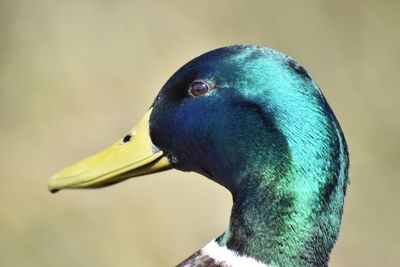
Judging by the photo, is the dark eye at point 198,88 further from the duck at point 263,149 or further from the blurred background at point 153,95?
the blurred background at point 153,95

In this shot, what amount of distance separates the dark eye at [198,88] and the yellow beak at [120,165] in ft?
0.38

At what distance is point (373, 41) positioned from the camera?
3779 millimetres

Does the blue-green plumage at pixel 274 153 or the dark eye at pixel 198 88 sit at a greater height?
the dark eye at pixel 198 88

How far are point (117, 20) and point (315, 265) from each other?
2.41 m

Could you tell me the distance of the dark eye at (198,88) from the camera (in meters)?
1.54

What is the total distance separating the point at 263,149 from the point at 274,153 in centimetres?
2

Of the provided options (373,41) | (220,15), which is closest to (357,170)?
(373,41)

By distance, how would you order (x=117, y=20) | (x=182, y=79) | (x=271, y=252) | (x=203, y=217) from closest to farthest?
(x=271, y=252) < (x=182, y=79) < (x=203, y=217) < (x=117, y=20)

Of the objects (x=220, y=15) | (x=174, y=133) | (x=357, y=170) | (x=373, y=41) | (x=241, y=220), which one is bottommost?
(x=357, y=170)

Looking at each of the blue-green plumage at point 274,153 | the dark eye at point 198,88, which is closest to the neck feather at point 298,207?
the blue-green plumage at point 274,153

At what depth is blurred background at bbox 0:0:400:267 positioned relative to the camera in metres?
3.48

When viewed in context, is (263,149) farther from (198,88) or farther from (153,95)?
(153,95)

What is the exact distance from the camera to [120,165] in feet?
5.39

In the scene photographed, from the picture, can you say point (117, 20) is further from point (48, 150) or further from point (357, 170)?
point (357, 170)
